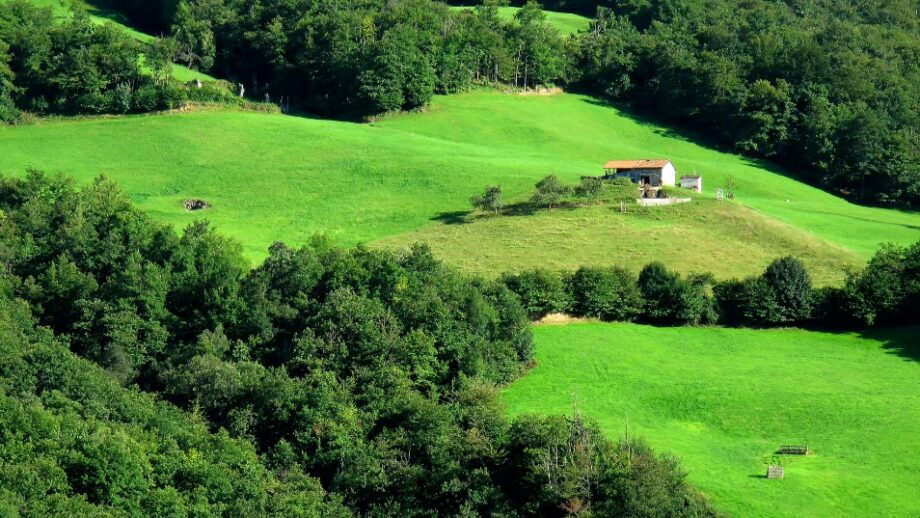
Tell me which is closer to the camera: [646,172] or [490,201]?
[490,201]

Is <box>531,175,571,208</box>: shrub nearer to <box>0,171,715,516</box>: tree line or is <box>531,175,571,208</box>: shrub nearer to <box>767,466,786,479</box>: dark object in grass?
<box>0,171,715,516</box>: tree line

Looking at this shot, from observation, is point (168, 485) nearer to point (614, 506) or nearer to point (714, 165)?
point (614, 506)

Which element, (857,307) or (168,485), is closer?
(168,485)

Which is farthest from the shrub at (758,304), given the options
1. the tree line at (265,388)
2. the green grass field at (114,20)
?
the green grass field at (114,20)

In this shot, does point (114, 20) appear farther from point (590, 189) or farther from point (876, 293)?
point (876, 293)

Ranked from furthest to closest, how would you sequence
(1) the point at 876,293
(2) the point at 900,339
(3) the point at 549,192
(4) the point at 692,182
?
(4) the point at 692,182 < (3) the point at 549,192 < (1) the point at 876,293 < (2) the point at 900,339

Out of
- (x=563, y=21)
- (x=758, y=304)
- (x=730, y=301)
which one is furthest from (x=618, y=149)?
(x=563, y=21)

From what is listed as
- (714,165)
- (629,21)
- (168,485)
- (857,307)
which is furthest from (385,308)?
(629,21)
